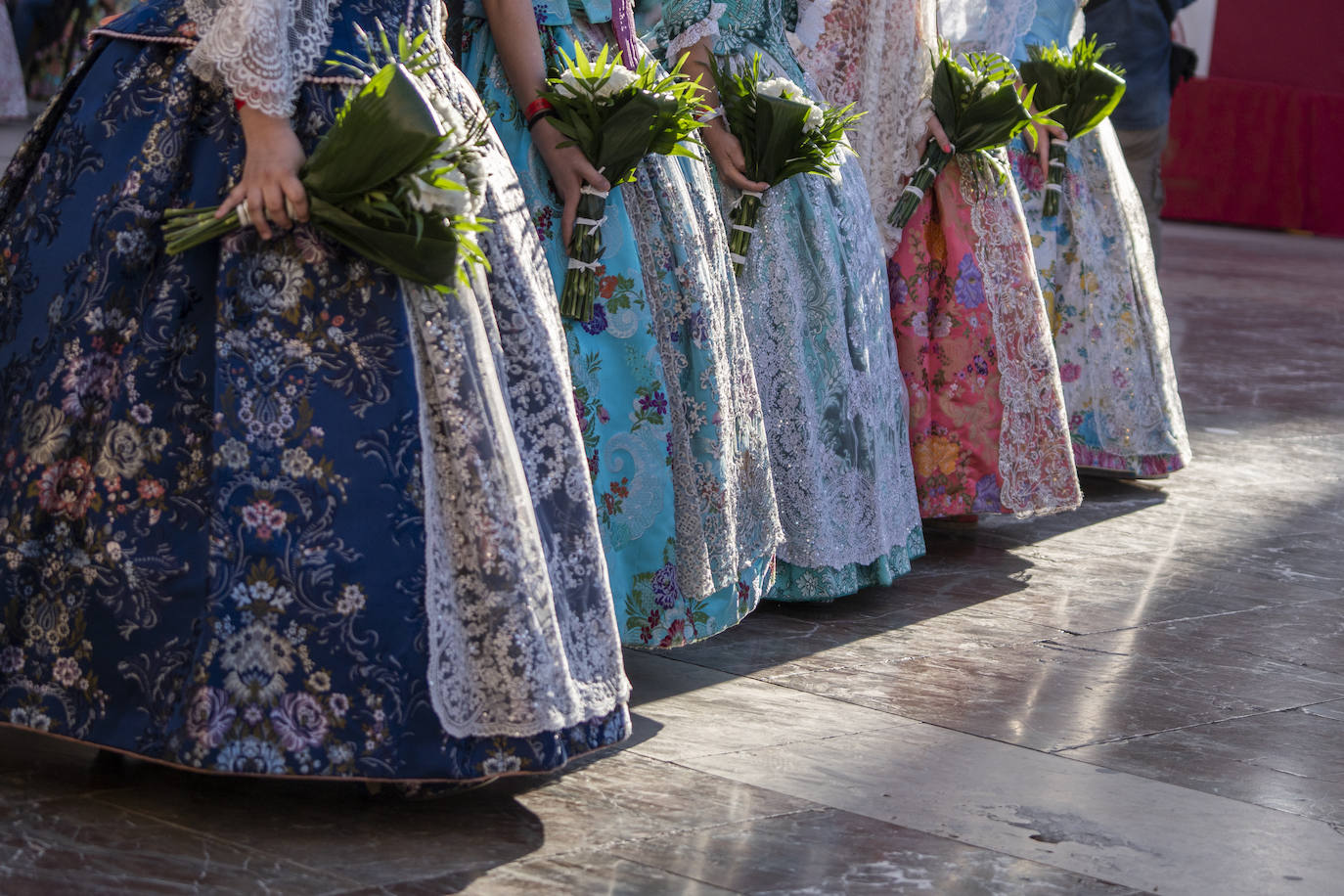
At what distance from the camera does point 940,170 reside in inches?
158

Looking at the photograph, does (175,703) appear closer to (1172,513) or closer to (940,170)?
(940,170)

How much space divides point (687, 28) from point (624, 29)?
0.46 meters

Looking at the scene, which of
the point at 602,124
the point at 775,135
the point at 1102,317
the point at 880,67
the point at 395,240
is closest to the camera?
the point at 395,240

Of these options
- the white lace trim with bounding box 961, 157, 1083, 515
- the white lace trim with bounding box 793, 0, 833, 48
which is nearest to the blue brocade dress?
the white lace trim with bounding box 793, 0, 833, 48

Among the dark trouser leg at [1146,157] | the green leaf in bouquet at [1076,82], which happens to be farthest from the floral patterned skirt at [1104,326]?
the dark trouser leg at [1146,157]

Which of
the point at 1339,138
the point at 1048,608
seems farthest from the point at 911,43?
the point at 1339,138

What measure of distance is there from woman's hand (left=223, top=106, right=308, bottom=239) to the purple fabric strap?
87 cm

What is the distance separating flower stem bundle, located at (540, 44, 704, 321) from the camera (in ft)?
8.98

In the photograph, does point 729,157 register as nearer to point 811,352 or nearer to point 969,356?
point 811,352

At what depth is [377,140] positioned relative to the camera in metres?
2.13

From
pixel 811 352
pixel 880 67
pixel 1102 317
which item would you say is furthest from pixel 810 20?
pixel 1102 317

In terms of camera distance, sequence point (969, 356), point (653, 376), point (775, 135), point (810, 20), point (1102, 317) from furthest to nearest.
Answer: point (1102, 317)
point (969, 356)
point (810, 20)
point (775, 135)
point (653, 376)

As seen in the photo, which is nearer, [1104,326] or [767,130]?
[767,130]

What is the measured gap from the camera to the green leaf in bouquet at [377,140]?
2123 millimetres
